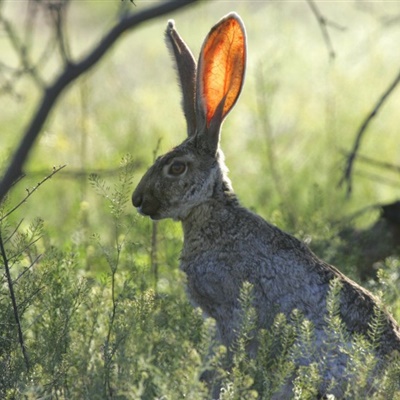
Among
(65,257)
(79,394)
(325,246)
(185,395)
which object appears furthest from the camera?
(325,246)

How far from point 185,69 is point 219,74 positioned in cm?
40

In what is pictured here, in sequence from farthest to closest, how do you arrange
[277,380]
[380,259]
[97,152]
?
[97,152] < [380,259] < [277,380]

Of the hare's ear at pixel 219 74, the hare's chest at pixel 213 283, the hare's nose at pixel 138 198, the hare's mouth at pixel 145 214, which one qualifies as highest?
the hare's ear at pixel 219 74

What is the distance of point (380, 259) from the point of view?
7023mm

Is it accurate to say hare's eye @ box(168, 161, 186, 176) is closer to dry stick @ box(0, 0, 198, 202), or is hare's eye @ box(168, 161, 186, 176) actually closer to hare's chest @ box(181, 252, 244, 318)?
hare's chest @ box(181, 252, 244, 318)

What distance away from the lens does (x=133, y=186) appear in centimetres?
816

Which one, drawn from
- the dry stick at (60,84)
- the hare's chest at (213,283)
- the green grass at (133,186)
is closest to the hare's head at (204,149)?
the green grass at (133,186)

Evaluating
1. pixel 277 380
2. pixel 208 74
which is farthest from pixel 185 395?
pixel 208 74

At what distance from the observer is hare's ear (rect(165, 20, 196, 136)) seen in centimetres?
548

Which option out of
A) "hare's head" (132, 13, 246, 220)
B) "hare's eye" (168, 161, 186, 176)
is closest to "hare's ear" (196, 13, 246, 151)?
"hare's head" (132, 13, 246, 220)

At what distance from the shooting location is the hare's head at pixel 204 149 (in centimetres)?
504

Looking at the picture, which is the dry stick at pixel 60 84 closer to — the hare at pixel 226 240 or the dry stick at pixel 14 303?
the dry stick at pixel 14 303

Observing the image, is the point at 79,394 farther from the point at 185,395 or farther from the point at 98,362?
the point at 185,395

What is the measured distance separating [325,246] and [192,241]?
1242 mm
